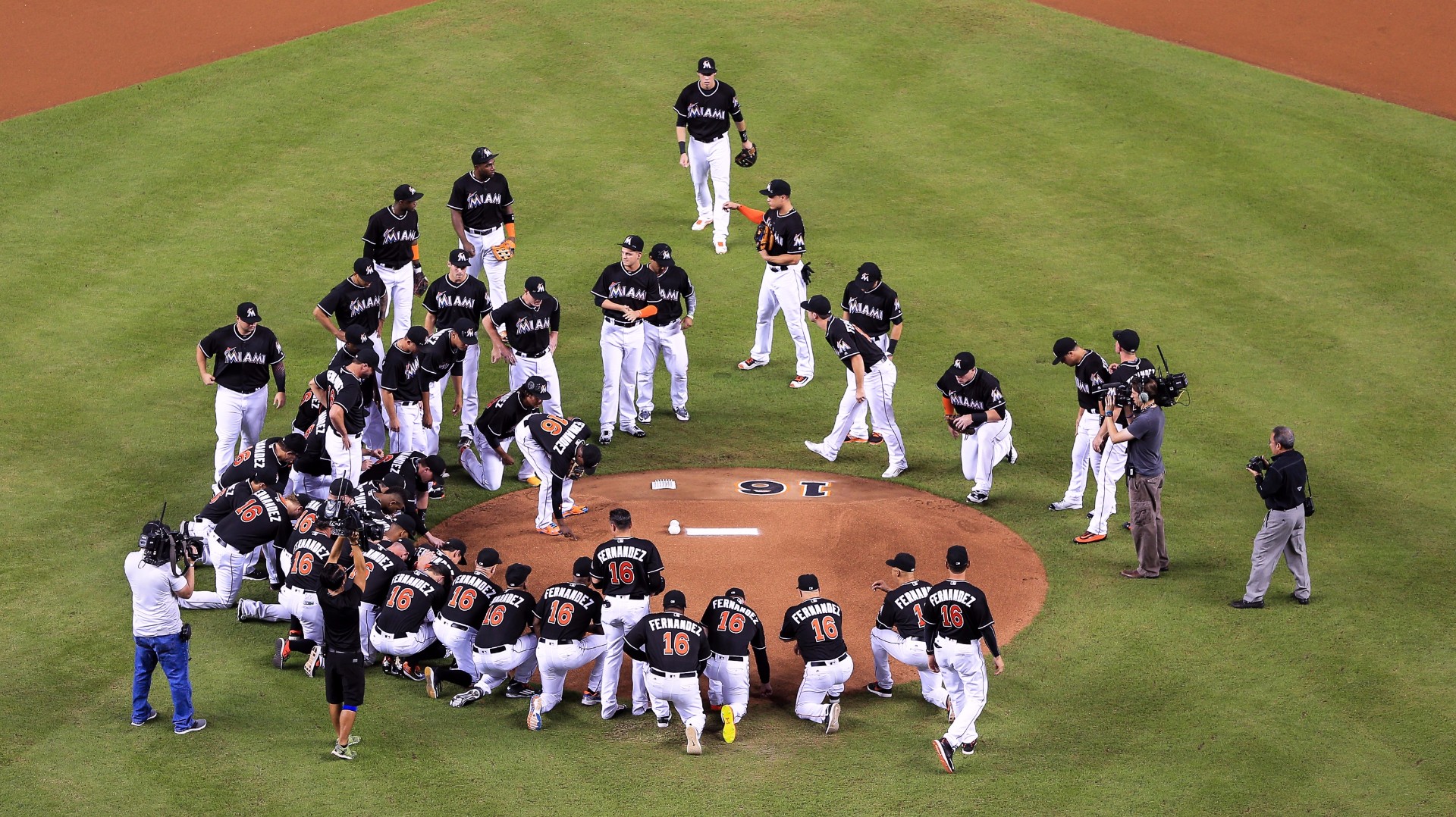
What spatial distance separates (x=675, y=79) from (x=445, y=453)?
12.1 metres

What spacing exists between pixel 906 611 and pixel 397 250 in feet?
29.4

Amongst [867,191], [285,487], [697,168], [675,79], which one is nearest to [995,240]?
[867,191]

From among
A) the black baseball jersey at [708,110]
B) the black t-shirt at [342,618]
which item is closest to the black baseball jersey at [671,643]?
the black t-shirt at [342,618]

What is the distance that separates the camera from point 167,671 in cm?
1102

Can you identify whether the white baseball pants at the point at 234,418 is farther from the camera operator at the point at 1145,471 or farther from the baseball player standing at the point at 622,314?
the camera operator at the point at 1145,471

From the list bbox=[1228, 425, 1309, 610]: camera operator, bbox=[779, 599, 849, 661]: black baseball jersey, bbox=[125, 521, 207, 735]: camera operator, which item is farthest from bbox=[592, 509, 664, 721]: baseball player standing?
bbox=[1228, 425, 1309, 610]: camera operator

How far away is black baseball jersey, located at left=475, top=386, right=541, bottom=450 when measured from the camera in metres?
15.2

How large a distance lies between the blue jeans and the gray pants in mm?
9694

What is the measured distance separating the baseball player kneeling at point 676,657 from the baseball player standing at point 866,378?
527 centimetres

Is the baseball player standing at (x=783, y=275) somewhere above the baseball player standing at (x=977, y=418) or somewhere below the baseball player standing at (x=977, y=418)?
above

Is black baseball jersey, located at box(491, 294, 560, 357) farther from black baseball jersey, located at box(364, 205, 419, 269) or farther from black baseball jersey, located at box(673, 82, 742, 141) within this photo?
black baseball jersey, located at box(673, 82, 742, 141)

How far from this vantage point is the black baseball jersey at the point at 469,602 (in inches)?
479

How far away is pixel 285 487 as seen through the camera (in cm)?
1482

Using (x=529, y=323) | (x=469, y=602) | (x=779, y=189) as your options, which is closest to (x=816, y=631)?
(x=469, y=602)
